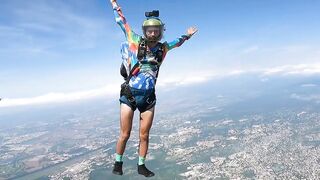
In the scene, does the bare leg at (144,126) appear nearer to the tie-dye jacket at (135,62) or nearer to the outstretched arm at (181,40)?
the tie-dye jacket at (135,62)

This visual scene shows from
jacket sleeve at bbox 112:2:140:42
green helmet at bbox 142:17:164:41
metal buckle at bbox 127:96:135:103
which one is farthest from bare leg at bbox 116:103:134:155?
green helmet at bbox 142:17:164:41

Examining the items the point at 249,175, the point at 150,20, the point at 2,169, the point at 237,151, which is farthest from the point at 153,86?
the point at 2,169

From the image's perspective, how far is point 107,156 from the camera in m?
188

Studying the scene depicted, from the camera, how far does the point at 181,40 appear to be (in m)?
9.52

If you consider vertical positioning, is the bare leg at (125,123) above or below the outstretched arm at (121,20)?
below

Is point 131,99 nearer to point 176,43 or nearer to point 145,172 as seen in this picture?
point 145,172

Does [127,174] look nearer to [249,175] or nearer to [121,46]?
[249,175]

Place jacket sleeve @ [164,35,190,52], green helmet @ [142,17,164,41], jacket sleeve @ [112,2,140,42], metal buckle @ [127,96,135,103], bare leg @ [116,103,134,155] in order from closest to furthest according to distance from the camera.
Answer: green helmet @ [142,17,164,41] → bare leg @ [116,103,134,155] → metal buckle @ [127,96,135,103] → jacket sleeve @ [112,2,140,42] → jacket sleeve @ [164,35,190,52]

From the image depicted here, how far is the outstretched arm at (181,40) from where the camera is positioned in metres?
9.16

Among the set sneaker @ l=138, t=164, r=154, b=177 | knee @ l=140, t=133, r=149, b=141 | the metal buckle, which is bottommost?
sneaker @ l=138, t=164, r=154, b=177

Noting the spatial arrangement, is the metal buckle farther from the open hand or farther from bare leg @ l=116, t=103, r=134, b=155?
the open hand

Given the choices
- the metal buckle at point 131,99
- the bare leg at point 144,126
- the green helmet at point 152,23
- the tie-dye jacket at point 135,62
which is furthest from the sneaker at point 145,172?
the green helmet at point 152,23

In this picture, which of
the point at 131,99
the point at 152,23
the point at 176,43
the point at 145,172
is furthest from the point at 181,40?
the point at 145,172

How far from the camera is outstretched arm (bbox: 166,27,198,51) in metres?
9.16
